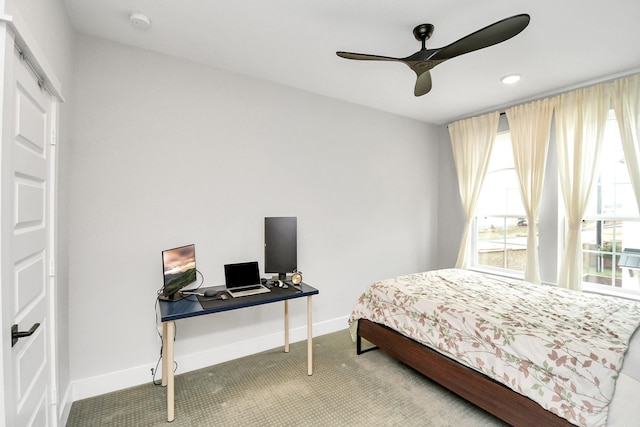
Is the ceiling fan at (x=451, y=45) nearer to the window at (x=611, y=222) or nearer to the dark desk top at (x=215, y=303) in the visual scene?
the dark desk top at (x=215, y=303)

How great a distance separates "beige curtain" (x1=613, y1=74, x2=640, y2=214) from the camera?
2670 mm

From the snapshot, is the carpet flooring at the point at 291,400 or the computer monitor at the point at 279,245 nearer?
the carpet flooring at the point at 291,400

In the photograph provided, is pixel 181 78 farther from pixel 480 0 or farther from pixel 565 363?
pixel 565 363

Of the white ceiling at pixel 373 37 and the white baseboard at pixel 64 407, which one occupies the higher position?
the white ceiling at pixel 373 37

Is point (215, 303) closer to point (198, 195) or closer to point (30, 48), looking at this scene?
point (198, 195)

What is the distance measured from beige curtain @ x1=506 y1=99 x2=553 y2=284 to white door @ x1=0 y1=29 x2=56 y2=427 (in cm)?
413

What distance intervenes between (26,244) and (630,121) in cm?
440

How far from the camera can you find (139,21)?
2.05 metres

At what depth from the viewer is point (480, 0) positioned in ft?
6.00

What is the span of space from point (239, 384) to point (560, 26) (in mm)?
3538

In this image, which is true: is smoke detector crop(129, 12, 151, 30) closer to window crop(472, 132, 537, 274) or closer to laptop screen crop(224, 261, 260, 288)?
laptop screen crop(224, 261, 260, 288)

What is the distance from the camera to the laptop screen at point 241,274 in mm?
2570

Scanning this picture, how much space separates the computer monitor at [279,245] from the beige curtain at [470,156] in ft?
8.09

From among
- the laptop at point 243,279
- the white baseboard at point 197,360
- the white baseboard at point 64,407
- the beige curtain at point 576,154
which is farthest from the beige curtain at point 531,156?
the white baseboard at point 64,407
